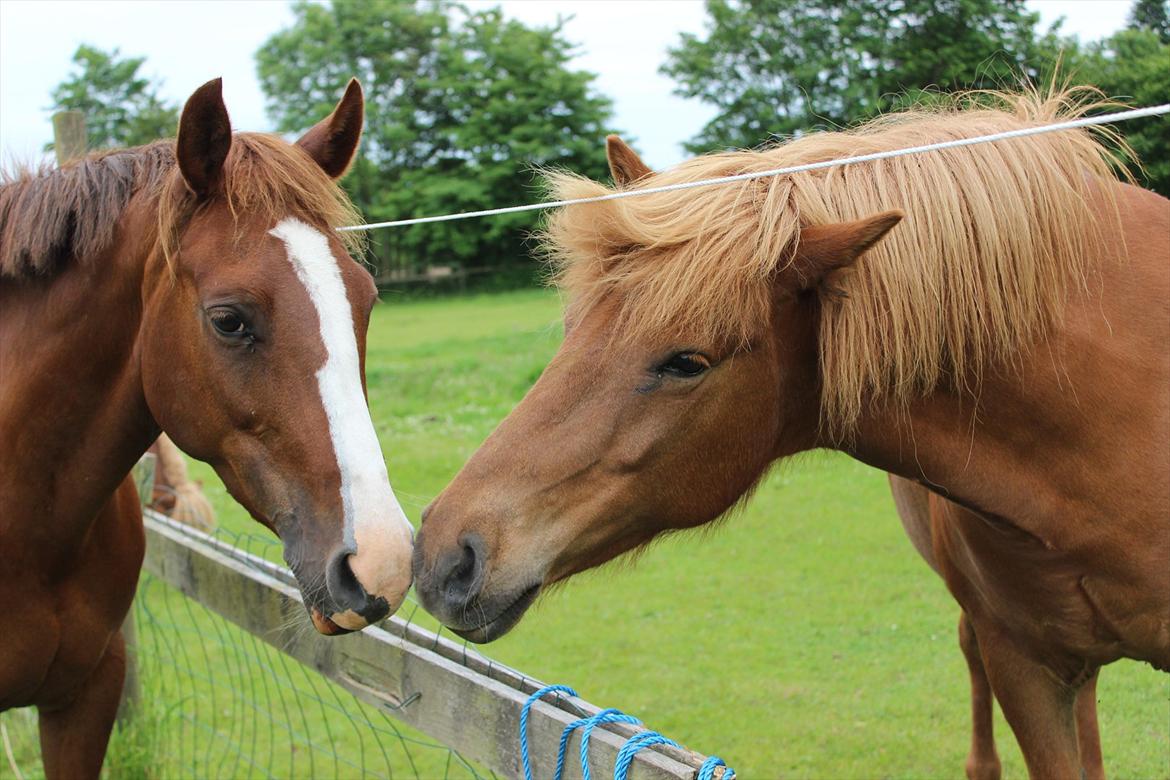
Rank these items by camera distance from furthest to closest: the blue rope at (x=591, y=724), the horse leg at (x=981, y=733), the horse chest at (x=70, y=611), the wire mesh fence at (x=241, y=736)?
the wire mesh fence at (x=241, y=736) → the horse leg at (x=981, y=733) → the horse chest at (x=70, y=611) → the blue rope at (x=591, y=724)

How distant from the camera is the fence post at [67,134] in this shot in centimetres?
402

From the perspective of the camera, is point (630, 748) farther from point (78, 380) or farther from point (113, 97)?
point (113, 97)

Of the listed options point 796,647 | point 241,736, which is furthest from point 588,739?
point 796,647

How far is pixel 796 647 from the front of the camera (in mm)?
5402

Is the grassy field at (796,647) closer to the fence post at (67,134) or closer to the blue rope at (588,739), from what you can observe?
the blue rope at (588,739)

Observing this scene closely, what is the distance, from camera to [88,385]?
2428 millimetres

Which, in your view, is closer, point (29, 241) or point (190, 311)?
point (190, 311)

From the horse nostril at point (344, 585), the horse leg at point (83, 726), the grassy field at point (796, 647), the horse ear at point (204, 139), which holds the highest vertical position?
the horse ear at point (204, 139)

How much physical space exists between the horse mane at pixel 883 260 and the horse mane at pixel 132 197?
686mm

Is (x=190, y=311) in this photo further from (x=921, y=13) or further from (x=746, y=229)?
(x=921, y=13)

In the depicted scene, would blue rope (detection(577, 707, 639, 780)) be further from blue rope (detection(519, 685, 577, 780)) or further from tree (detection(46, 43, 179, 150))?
tree (detection(46, 43, 179, 150))

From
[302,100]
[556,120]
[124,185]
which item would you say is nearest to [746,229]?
[124,185]

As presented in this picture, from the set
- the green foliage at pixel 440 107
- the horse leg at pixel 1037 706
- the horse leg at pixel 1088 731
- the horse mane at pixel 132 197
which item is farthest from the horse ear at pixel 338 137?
the green foliage at pixel 440 107

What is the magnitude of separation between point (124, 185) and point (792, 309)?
1708mm
